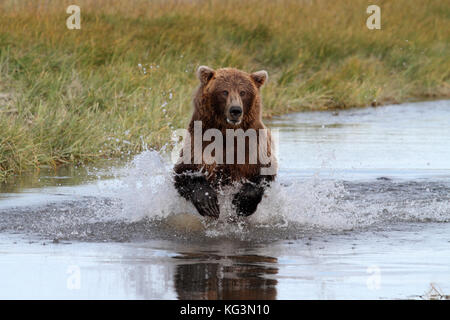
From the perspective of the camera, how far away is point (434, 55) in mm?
24484

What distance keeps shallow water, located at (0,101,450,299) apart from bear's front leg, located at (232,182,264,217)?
173 millimetres

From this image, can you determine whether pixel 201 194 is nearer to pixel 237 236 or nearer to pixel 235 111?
pixel 237 236

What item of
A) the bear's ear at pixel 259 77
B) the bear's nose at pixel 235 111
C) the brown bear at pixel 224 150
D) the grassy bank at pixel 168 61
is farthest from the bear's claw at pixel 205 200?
the grassy bank at pixel 168 61

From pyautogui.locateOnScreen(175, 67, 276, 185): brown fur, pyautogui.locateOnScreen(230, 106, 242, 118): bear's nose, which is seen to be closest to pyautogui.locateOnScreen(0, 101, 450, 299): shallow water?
pyautogui.locateOnScreen(175, 67, 276, 185): brown fur

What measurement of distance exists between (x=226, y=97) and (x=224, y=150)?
0.44 metres

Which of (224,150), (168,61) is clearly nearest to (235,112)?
(224,150)

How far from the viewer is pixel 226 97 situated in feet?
26.4

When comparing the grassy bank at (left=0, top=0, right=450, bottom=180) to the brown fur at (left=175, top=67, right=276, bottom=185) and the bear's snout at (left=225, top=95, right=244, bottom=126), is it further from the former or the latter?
the bear's snout at (left=225, top=95, right=244, bottom=126)

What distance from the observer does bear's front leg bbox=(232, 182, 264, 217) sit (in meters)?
8.18

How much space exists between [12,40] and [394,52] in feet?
36.6

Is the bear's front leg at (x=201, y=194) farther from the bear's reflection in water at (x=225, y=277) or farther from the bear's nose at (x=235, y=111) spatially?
the bear's reflection in water at (x=225, y=277)

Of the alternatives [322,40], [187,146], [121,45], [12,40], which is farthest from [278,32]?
[187,146]

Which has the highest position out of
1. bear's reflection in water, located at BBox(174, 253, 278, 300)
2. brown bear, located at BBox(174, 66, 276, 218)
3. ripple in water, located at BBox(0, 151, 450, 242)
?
brown bear, located at BBox(174, 66, 276, 218)
